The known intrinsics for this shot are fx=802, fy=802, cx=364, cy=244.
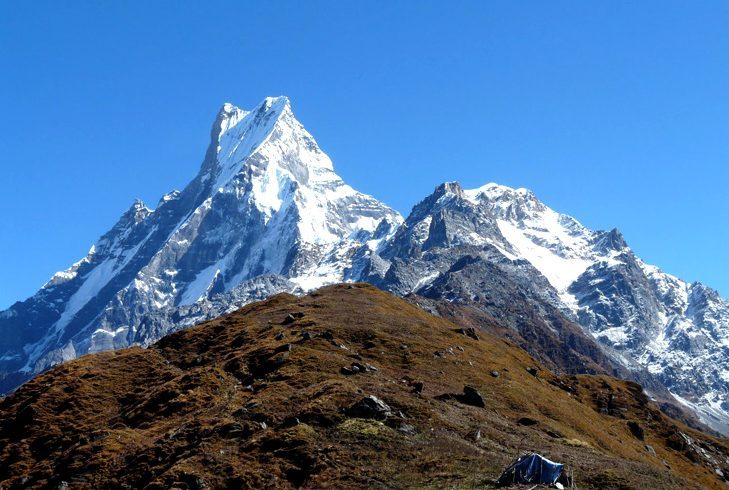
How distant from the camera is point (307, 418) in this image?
71750 mm

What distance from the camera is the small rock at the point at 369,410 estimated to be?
236ft

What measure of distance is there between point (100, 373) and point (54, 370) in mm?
8262

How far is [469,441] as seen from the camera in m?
69.8

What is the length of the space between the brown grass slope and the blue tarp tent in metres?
1.53

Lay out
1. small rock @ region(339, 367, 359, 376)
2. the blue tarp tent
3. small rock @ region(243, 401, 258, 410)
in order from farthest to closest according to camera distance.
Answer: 1. small rock @ region(339, 367, 359, 376)
2. small rock @ region(243, 401, 258, 410)
3. the blue tarp tent

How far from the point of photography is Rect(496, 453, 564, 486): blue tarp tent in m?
55.2

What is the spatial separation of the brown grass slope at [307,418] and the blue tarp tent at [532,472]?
153 cm

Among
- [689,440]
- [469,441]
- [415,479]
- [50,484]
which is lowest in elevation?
[50,484]

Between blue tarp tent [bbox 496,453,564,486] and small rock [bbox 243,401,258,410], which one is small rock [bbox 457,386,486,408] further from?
blue tarp tent [bbox 496,453,564,486]

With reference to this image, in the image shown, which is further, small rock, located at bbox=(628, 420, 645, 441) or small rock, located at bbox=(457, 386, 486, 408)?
small rock, located at bbox=(628, 420, 645, 441)

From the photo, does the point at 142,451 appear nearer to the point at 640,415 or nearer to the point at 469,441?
the point at 469,441

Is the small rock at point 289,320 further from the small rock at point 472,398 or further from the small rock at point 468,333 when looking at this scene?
the small rock at point 472,398

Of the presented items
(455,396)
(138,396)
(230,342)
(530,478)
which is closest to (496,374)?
(455,396)

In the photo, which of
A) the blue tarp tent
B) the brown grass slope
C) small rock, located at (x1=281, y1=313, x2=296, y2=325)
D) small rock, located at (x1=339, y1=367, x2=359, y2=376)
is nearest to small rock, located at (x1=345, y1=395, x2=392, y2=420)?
the brown grass slope
